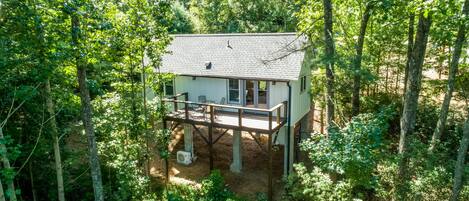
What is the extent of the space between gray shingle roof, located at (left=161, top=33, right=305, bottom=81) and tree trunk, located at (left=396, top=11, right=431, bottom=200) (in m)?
4.61

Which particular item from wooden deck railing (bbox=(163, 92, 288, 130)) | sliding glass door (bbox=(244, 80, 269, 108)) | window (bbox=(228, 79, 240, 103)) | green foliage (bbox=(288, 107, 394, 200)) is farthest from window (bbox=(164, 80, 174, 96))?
green foliage (bbox=(288, 107, 394, 200))

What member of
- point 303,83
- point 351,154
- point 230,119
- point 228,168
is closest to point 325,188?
point 351,154

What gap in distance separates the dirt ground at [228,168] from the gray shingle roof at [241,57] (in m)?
4.51

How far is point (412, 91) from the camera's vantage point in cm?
808

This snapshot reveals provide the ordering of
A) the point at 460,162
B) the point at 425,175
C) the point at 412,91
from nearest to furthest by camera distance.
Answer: the point at 460,162 → the point at 412,91 → the point at 425,175

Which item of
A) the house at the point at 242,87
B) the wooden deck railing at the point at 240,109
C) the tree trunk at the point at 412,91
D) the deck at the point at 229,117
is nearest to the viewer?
the tree trunk at the point at 412,91

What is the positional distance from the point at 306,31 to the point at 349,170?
5.42 metres

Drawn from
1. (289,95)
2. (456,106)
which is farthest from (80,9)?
(456,106)

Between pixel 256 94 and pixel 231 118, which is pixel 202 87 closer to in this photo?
pixel 231 118

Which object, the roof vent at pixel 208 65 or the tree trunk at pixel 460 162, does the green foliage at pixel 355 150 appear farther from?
the roof vent at pixel 208 65

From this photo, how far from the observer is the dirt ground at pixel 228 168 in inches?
512

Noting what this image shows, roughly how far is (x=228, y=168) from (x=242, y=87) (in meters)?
3.97

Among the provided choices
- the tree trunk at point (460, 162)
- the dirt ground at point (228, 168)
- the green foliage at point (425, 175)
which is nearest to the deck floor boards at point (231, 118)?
the dirt ground at point (228, 168)

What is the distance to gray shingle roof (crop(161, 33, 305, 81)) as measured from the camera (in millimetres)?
12797
